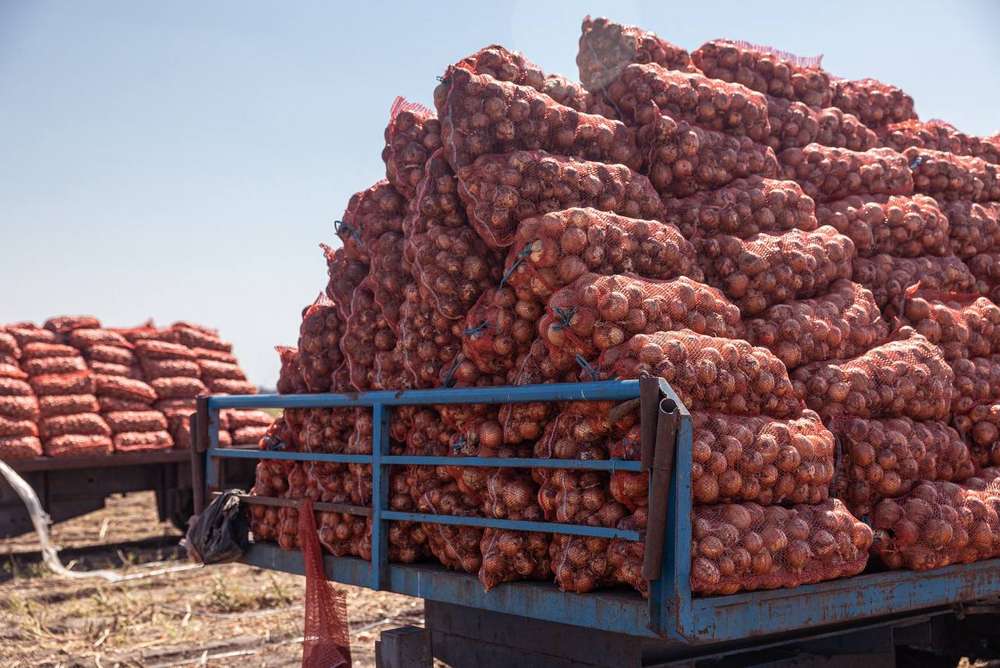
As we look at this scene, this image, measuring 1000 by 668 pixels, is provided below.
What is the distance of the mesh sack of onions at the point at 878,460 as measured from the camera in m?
3.92

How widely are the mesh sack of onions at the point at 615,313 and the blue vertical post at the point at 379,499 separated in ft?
2.86

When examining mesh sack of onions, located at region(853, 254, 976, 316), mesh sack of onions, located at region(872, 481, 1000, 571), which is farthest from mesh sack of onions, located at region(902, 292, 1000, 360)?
mesh sack of onions, located at region(872, 481, 1000, 571)

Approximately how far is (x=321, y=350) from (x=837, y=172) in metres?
2.67

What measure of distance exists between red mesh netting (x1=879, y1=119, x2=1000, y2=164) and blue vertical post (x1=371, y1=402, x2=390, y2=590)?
3.27m

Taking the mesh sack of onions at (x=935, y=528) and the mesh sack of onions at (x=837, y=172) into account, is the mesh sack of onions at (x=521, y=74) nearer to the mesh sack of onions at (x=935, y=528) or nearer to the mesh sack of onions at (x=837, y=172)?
the mesh sack of onions at (x=837, y=172)

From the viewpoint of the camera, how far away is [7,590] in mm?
9703

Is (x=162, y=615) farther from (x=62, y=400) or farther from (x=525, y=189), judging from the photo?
(x=525, y=189)

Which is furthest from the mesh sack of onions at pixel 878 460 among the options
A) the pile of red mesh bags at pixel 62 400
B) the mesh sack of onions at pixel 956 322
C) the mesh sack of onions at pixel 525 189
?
the pile of red mesh bags at pixel 62 400

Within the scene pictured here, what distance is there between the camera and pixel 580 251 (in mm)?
3787

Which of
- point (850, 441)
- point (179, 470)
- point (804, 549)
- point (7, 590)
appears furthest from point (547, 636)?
point (179, 470)

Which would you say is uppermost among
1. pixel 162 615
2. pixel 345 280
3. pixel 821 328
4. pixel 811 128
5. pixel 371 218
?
pixel 811 128

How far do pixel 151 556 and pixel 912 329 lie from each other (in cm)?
939

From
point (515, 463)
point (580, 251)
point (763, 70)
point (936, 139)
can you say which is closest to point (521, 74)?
point (580, 251)

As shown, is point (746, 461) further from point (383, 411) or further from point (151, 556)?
point (151, 556)
